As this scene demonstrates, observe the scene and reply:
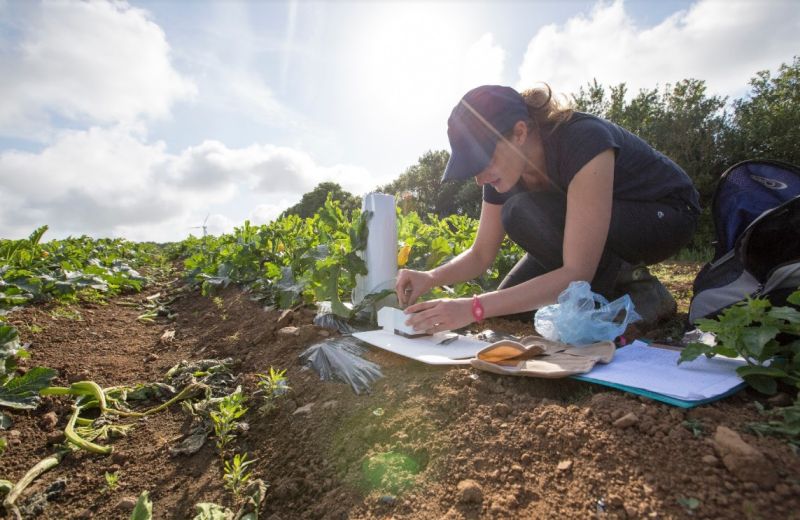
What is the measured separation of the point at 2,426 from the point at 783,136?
1533 centimetres

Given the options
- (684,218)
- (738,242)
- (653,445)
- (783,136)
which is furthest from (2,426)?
(783,136)

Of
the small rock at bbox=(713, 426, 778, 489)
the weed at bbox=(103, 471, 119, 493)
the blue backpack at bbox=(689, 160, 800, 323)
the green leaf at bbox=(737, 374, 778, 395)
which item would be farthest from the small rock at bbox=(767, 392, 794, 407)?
the weed at bbox=(103, 471, 119, 493)

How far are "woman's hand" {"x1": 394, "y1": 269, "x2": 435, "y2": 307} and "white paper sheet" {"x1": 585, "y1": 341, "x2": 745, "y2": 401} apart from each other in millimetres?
912

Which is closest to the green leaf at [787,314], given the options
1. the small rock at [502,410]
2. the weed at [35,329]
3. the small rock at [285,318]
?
the small rock at [502,410]

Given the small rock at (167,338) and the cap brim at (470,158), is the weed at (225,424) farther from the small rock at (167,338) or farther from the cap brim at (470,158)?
the small rock at (167,338)

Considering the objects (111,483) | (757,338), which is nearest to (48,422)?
→ (111,483)

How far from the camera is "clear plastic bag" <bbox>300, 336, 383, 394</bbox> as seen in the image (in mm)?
1552

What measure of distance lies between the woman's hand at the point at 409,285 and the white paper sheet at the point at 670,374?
35.9 inches

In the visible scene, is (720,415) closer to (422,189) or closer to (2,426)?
(2,426)

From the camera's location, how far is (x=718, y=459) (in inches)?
32.5

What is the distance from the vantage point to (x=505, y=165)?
1.85m

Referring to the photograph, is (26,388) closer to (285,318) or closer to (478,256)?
(285,318)

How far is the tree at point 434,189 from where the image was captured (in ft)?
61.3

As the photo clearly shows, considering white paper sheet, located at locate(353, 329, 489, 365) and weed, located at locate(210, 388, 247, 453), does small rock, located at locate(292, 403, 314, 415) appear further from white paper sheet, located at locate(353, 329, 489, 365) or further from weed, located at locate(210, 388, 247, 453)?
white paper sheet, located at locate(353, 329, 489, 365)
